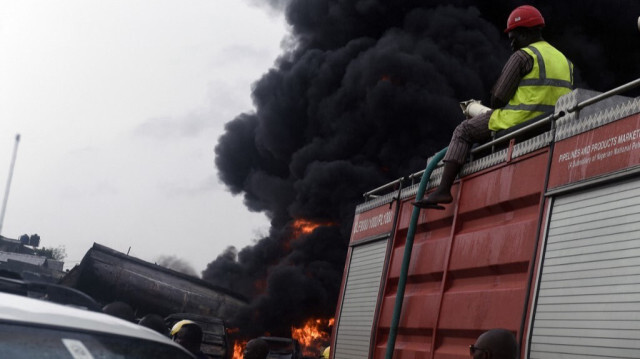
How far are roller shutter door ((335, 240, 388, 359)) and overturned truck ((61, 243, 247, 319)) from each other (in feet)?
40.1

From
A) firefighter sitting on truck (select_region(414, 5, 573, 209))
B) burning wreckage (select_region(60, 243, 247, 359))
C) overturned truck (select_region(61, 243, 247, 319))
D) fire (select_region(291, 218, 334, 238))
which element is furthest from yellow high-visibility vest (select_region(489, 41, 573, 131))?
fire (select_region(291, 218, 334, 238))

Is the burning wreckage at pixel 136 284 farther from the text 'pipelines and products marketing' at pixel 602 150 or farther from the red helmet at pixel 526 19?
the text 'pipelines and products marketing' at pixel 602 150

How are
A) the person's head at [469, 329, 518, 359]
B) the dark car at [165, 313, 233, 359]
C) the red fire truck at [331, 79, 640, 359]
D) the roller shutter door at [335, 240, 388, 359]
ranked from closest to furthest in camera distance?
the person's head at [469, 329, 518, 359] < the red fire truck at [331, 79, 640, 359] < the roller shutter door at [335, 240, 388, 359] < the dark car at [165, 313, 233, 359]

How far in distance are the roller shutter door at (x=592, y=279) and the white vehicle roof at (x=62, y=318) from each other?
2063 mm

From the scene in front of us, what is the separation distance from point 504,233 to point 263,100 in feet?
87.1

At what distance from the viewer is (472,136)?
6188 mm

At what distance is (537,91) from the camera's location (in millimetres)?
5891

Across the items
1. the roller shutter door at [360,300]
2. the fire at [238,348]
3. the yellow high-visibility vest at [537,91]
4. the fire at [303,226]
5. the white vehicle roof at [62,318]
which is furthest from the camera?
the fire at [303,226]

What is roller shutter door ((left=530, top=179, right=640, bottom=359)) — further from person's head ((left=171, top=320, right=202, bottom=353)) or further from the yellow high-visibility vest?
person's head ((left=171, top=320, right=202, bottom=353))

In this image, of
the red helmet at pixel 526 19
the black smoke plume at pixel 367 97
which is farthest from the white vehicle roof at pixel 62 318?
the black smoke plume at pixel 367 97

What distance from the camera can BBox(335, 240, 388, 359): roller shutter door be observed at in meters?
6.96

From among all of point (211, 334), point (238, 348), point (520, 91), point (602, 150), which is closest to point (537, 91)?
point (520, 91)

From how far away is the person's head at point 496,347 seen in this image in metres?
3.79

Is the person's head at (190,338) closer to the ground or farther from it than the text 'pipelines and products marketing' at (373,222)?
closer to the ground
